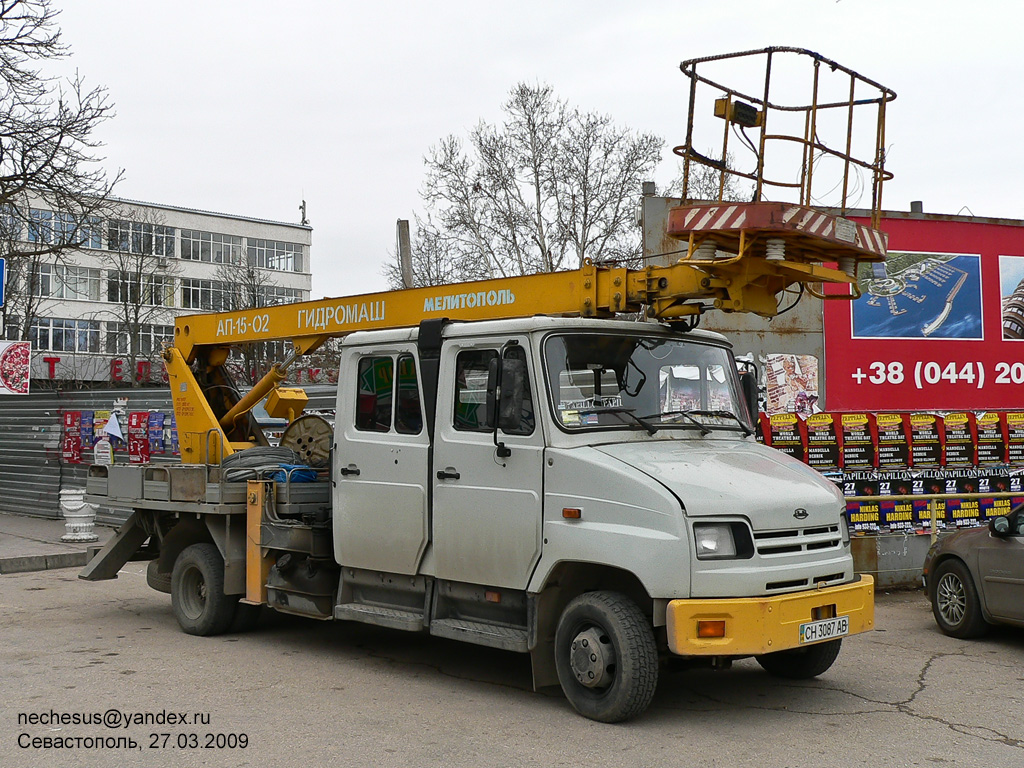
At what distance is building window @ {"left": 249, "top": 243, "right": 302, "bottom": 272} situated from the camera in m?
71.5

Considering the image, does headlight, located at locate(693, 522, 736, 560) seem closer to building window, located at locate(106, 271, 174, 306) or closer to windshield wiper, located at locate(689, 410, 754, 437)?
windshield wiper, located at locate(689, 410, 754, 437)

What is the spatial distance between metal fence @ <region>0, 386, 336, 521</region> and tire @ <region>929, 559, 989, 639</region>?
13.6 metres

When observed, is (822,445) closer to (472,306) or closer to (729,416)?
(729,416)

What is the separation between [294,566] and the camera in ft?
28.4

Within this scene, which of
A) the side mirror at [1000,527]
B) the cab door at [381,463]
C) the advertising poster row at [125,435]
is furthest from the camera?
the advertising poster row at [125,435]

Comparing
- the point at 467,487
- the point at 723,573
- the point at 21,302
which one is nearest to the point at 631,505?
the point at 723,573

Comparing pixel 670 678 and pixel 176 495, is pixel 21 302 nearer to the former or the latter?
pixel 176 495

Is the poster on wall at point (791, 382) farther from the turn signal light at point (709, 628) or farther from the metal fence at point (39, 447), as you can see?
the metal fence at point (39, 447)

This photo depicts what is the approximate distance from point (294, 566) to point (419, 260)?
3571 centimetres

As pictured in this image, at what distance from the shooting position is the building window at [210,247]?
68562 mm

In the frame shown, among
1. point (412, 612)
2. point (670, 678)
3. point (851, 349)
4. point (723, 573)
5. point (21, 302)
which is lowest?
point (670, 678)

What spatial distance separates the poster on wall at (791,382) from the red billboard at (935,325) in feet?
1.00

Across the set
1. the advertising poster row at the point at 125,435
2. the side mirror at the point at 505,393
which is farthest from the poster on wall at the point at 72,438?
the side mirror at the point at 505,393

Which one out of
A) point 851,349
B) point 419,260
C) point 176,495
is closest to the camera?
point 176,495
